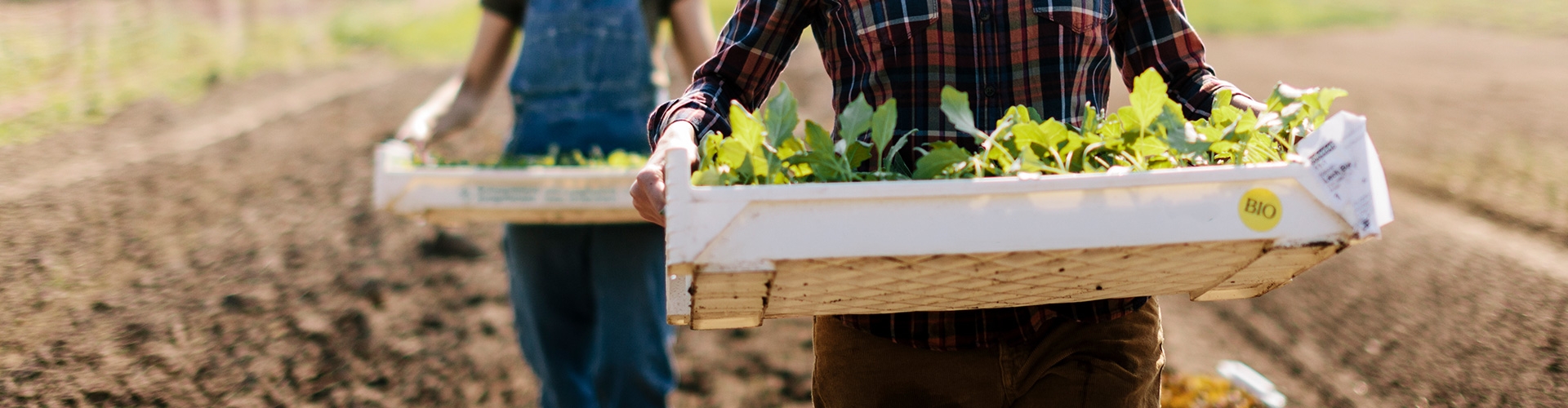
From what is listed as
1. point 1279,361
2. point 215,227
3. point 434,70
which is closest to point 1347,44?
point 1279,361

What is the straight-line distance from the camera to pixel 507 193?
256 cm

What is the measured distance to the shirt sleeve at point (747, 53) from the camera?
4.79ft

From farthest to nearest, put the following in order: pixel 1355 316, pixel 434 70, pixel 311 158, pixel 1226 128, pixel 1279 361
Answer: pixel 434 70, pixel 311 158, pixel 1355 316, pixel 1279 361, pixel 1226 128

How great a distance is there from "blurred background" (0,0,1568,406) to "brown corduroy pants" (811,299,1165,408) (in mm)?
1756

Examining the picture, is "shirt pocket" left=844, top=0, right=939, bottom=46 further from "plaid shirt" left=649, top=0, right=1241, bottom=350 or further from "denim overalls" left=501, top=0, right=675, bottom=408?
"denim overalls" left=501, top=0, right=675, bottom=408

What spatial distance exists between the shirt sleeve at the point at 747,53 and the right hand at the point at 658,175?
162 mm

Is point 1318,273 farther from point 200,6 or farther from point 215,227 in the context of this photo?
point 200,6

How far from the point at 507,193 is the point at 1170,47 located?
169 cm

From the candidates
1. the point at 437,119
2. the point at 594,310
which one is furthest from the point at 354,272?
the point at 594,310

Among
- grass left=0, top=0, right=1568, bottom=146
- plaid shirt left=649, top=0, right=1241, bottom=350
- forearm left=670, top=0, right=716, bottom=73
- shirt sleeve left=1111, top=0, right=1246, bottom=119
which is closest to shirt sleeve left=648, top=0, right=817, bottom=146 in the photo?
plaid shirt left=649, top=0, right=1241, bottom=350

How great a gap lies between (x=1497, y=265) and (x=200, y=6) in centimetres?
1135

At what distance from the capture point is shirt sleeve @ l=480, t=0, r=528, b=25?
2.64 meters

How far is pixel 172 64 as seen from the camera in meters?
7.49

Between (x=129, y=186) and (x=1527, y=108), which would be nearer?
(x=129, y=186)
